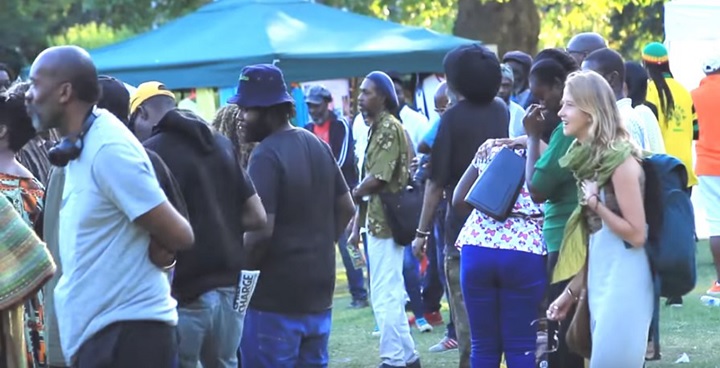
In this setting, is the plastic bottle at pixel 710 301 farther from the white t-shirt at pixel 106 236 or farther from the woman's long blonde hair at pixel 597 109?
the white t-shirt at pixel 106 236

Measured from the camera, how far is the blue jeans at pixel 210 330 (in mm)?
6324

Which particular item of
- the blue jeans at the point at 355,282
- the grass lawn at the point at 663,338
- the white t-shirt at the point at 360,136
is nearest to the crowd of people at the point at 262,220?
the grass lawn at the point at 663,338

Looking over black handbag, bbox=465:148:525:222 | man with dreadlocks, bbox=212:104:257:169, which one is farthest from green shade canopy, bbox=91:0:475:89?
black handbag, bbox=465:148:525:222

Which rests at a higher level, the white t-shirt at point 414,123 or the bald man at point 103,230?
the bald man at point 103,230

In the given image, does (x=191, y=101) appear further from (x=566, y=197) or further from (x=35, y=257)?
(x=35, y=257)

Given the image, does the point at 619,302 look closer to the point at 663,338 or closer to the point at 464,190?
the point at 464,190

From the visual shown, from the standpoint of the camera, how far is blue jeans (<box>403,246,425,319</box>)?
453 inches

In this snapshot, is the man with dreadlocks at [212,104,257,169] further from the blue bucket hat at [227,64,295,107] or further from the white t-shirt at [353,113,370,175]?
the white t-shirt at [353,113,370,175]

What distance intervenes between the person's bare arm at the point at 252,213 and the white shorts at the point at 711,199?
6.29 m

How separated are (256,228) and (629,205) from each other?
1.67 meters

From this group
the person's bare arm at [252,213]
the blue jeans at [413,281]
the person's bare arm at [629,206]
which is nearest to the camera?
the person's bare arm at [629,206]

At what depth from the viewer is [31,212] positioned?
21.9 feet

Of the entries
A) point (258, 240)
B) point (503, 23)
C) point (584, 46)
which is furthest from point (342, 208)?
point (503, 23)

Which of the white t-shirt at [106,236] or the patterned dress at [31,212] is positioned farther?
the patterned dress at [31,212]
